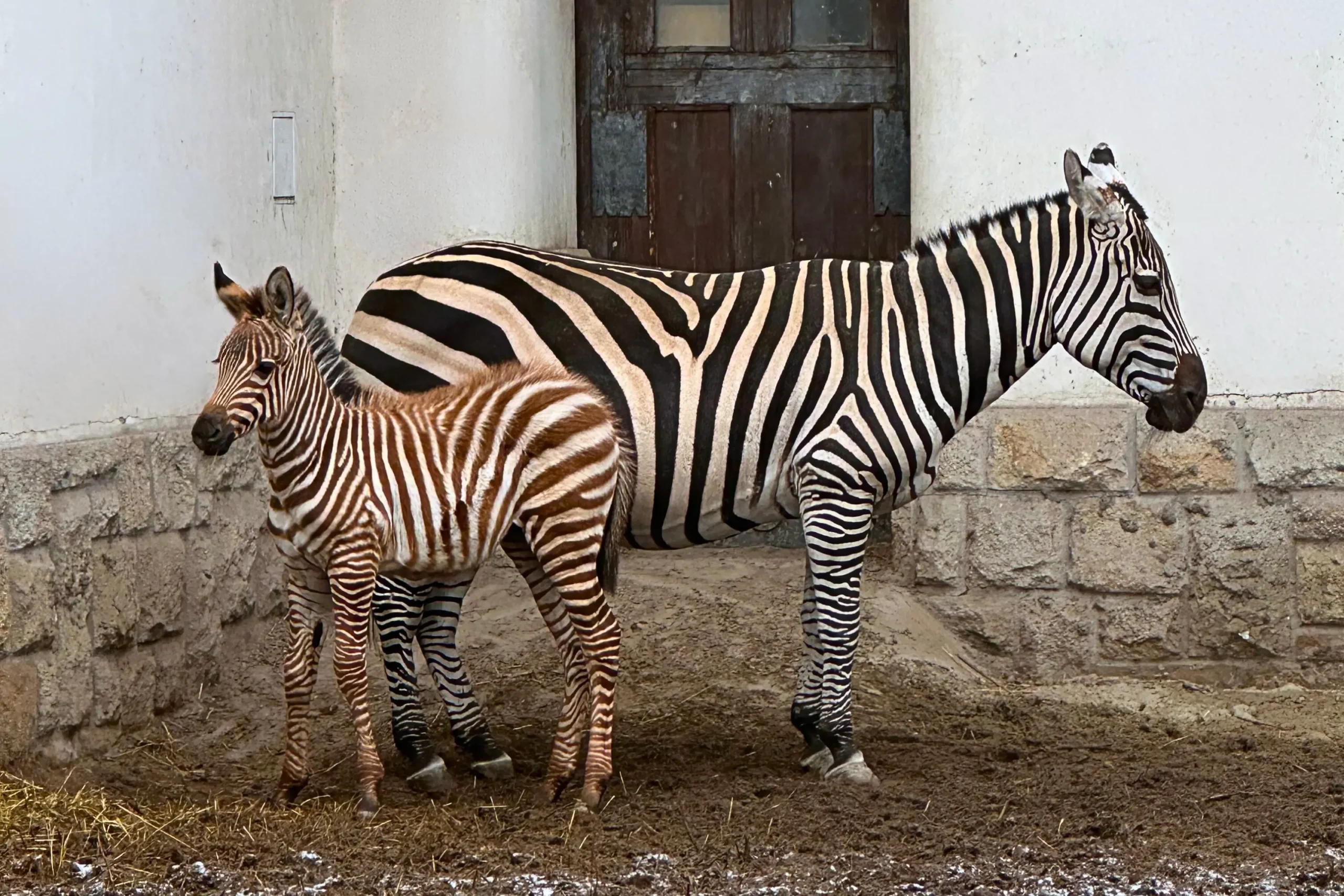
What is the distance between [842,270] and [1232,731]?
2263 mm

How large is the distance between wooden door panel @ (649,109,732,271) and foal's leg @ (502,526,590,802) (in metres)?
2.90

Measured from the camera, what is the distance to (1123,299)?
5312mm

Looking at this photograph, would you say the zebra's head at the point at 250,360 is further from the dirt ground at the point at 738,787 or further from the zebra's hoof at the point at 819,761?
the zebra's hoof at the point at 819,761

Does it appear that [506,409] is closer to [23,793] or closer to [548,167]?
[23,793]

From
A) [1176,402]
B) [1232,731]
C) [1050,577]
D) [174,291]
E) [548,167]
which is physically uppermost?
[548,167]

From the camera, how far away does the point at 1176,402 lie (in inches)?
209

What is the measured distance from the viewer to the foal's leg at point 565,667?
4.92 metres

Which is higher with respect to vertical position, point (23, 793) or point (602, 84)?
point (602, 84)

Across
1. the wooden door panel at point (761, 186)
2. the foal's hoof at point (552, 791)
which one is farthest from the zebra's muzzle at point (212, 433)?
the wooden door panel at point (761, 186)

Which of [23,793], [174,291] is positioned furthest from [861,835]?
[174,291]

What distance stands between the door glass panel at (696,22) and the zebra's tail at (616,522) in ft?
10.2

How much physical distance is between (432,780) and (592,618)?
33.1 inches

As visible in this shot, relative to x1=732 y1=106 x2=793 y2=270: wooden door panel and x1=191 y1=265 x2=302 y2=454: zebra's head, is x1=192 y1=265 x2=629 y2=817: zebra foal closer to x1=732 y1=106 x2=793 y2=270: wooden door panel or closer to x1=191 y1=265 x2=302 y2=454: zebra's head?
x1=191 y1=265 x2=302 y2=454: zebra's head

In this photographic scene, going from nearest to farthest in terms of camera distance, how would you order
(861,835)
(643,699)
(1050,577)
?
(861,835) < (643,699) < (1050,577)
